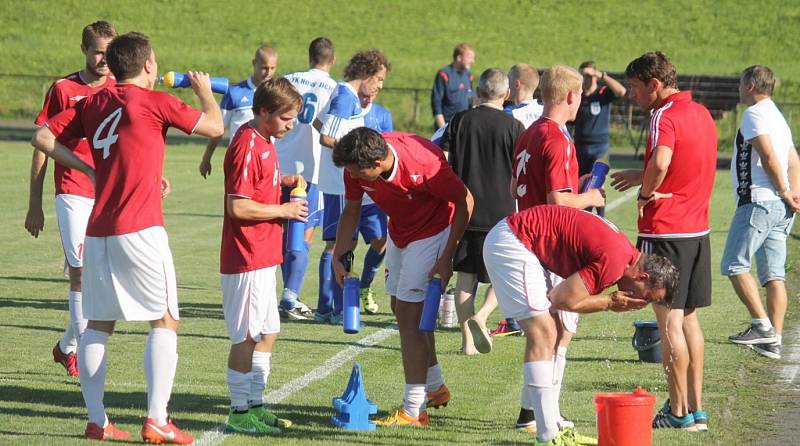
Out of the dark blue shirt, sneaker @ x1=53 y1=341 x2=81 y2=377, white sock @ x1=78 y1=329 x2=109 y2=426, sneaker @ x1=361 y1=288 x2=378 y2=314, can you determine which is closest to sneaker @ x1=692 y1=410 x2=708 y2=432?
white sock @ x1=78 y1=329 x2=109 y2=426

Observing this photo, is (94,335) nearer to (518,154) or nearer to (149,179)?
(149,179)

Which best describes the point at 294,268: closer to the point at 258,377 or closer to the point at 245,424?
the point at 258,377

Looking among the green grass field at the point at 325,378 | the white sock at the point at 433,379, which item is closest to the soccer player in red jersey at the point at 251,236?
the green grass field at the point at 325,378

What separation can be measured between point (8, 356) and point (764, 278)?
5.96 m

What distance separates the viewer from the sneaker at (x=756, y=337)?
959 centimetres

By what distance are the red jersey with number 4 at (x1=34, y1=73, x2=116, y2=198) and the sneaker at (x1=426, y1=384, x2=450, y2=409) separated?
269 cm

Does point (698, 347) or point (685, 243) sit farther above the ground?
point (685, 243)

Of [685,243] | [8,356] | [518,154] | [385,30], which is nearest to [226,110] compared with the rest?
[8,356]

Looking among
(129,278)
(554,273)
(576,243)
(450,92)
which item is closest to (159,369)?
(129,278)

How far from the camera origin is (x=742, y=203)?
9.80 meters

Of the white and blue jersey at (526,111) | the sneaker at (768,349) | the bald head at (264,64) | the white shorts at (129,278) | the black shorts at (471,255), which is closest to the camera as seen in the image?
the white shorts at (129,278)

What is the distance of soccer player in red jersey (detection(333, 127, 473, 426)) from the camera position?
6785 mm

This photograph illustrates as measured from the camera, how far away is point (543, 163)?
696 cm

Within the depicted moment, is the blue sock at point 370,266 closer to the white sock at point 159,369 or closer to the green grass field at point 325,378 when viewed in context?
the green grass field at point 325,378
